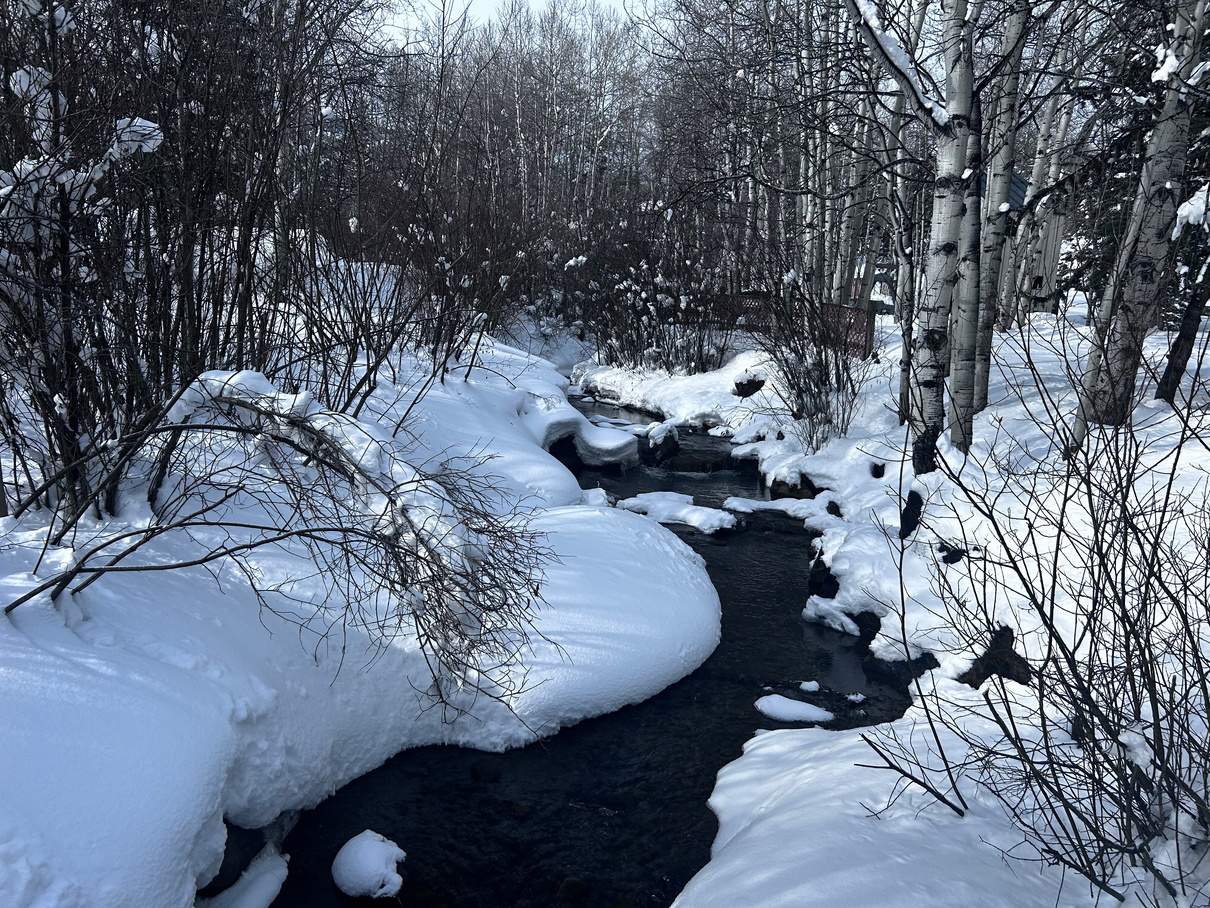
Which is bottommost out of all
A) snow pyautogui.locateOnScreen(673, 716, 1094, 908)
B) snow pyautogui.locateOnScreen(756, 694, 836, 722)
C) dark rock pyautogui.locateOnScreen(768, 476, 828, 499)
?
snow pyautogui.locateOnScreen(756, 694, 836, 722)

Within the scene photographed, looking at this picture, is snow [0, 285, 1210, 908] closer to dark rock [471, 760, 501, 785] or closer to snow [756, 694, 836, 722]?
snow [756, 694, 836, 722]

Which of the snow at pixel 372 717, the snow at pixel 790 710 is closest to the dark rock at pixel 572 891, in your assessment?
the snow at pixel 372 717

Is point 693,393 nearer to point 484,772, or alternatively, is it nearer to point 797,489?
point 797,489

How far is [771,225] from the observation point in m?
11.1

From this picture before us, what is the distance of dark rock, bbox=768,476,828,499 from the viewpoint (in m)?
9.06

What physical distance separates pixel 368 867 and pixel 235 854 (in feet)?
1.96

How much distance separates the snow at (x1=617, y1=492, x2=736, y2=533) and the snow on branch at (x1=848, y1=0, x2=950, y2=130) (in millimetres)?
4104

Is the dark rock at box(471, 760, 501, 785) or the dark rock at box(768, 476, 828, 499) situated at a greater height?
the dark rock at box(768, 476, 828, 499)

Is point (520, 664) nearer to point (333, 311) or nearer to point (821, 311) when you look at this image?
point (333, 311)

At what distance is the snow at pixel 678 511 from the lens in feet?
27.0

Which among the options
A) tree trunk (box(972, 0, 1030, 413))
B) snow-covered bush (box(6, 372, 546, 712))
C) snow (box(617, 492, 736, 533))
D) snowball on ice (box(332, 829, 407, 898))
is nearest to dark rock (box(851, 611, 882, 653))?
snow (box(617, 492, 736, 533))

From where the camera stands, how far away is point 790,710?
16.8 feet

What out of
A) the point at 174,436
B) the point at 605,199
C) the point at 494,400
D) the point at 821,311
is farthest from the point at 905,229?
the point at 605,199

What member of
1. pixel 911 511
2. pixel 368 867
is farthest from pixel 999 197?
pixel 368 867
